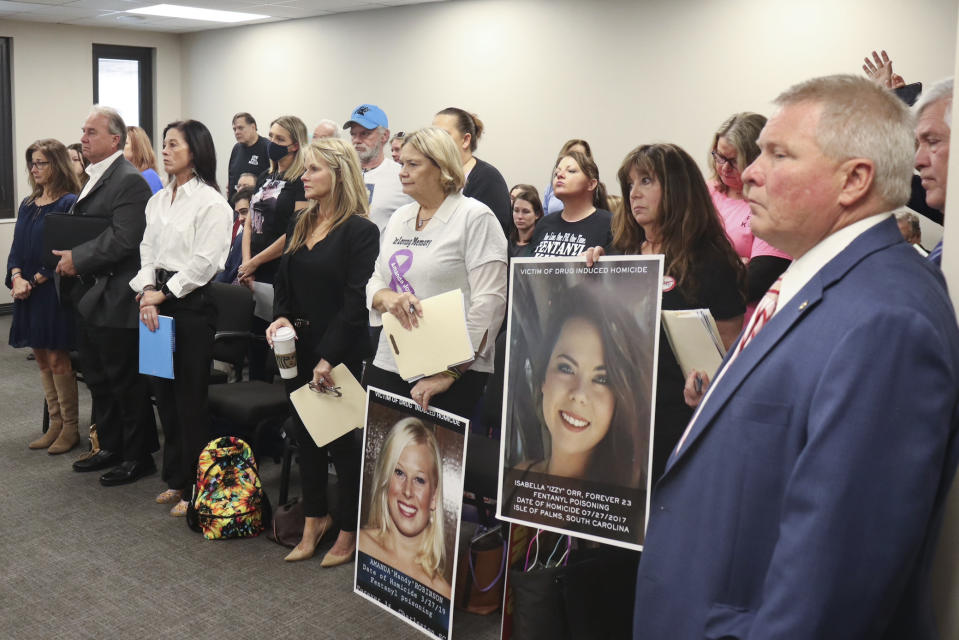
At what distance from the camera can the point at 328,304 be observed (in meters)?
3.16

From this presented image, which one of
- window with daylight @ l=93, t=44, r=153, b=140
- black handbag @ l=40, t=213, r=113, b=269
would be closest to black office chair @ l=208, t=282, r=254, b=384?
black handbag @ l=40, t=213, r=113, b=269

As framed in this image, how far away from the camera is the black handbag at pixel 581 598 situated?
2262 millimetres

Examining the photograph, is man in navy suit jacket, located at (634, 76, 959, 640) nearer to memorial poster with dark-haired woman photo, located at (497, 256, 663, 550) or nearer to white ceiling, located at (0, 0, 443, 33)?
memorial poster with dark-haired woman photo, located at (497, 256, 663, 550)

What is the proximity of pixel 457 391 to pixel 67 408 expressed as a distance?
9.20ft

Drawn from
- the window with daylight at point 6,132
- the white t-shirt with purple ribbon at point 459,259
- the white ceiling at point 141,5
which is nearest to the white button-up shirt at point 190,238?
the white t-shirt with purple ribbon at point 459,259

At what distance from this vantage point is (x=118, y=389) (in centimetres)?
407

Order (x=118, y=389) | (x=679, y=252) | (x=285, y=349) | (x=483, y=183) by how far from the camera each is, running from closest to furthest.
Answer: (x=679, y=252) → (x=285, y=349) → (x=483, y=183) → (x=118, y=389)

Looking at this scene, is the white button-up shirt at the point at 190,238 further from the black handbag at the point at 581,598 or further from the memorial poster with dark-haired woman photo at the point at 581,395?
the black handbag at the point at 581,598

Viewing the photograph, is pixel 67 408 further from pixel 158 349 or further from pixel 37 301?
pixel 158 349

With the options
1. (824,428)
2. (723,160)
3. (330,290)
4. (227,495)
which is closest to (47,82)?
(227,495)

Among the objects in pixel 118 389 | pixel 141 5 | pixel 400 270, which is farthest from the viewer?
pixel 141 5

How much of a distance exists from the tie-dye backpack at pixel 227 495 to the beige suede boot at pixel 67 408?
136cm

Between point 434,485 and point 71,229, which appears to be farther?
point 71,229

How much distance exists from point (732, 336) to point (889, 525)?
1.12 meters
